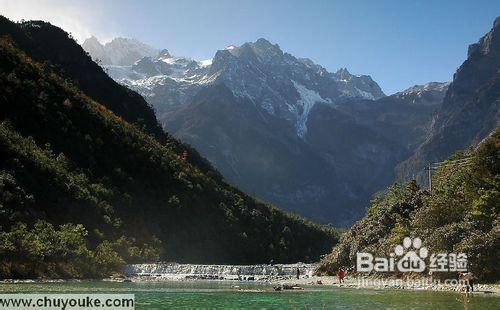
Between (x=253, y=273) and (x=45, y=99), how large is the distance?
57070 millimetres

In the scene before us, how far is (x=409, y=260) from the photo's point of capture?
68188mm

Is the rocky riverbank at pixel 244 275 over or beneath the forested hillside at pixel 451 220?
beneath

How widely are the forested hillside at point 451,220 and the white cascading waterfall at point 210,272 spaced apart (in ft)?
23.1

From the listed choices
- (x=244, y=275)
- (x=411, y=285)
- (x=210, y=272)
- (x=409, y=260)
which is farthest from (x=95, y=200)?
(x=411, y=285)

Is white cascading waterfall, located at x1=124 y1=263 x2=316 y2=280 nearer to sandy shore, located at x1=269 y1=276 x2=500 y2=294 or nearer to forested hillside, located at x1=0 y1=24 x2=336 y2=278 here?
forested hillside, located at x1=0 y1=24 x2=336 y2=278

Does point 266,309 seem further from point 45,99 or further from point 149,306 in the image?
point 45,99

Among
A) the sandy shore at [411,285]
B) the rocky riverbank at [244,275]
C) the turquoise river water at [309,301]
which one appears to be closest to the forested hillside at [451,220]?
the sandy shore at [411,285]

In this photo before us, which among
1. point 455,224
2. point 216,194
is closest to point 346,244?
point 455,224

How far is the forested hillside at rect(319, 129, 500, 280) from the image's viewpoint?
59.3 m

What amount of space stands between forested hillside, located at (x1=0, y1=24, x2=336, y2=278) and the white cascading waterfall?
176 inches

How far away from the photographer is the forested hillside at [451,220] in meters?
59.3

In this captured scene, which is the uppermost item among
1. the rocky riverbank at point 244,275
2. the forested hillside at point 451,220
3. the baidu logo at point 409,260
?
the forested hillside at point 451,220

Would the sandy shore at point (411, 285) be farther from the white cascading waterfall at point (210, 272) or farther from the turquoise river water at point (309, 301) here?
the white cascading waterfall at point (210, 272)

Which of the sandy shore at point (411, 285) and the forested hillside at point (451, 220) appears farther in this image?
the forested hillside at point (451, 220)
